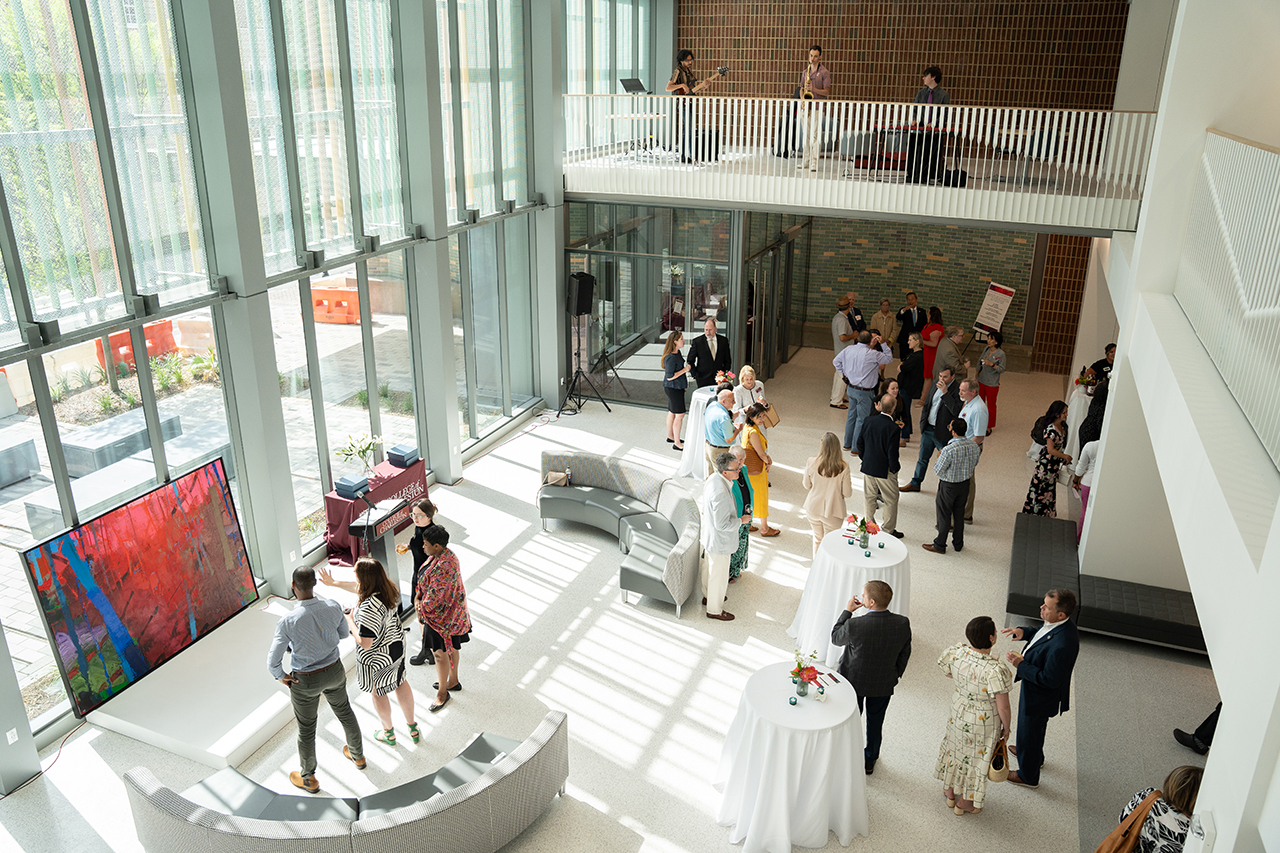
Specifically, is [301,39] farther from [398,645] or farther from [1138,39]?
[1138,39]

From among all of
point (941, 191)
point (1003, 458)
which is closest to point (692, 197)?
point (941, 191)

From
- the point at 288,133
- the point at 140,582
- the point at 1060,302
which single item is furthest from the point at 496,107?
the point at 1060,302

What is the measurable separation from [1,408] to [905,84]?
1380cm

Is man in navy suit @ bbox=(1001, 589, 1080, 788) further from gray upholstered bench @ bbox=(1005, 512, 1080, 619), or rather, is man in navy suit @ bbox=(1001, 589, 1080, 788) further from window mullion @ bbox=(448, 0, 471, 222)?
window mullion @ bbox=(448, 0, 471, 222)

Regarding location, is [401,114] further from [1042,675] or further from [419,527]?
[1042,675]

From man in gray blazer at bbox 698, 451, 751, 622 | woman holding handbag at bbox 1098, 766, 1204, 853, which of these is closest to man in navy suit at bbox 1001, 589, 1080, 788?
woman holding handbag at bbox 1098, 766, 1204, 853

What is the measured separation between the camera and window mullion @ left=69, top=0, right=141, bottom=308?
635cm

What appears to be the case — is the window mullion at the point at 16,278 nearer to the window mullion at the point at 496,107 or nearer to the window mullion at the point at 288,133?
the window mullion at the point at 288,133

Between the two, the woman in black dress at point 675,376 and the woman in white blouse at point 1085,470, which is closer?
the woman in white blouse at point 1085,470

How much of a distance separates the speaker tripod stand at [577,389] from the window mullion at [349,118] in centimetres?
457

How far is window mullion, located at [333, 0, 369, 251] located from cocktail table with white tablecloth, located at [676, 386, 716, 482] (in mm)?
4183

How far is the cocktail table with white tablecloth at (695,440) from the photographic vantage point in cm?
1094

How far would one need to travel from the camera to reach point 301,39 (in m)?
8.17

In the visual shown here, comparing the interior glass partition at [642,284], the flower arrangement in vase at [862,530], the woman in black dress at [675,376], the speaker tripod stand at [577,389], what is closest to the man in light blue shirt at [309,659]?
the flower arrangement in vase at [862,530]
